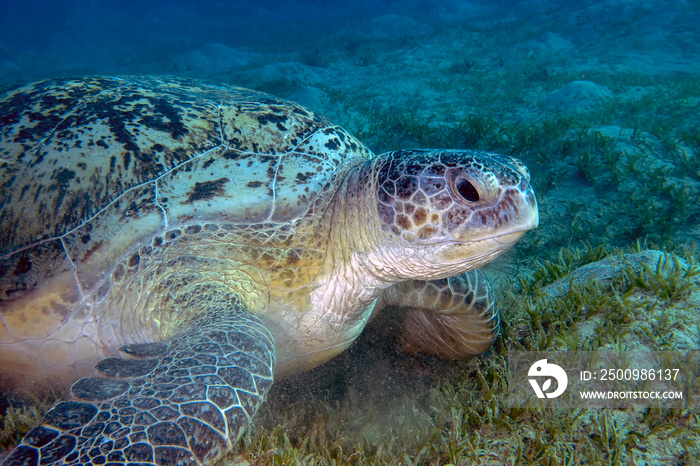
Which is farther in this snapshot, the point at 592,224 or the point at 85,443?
the point at 592,224

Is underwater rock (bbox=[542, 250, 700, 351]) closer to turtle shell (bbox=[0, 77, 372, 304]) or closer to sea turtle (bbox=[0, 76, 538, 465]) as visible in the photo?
sea turtle (bbox=[0, 76, 538, 465])

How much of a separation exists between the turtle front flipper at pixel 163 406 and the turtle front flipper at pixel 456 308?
110cm

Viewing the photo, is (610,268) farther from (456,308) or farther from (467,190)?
(467,190)

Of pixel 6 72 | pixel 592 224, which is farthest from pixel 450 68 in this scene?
pixel 6 72

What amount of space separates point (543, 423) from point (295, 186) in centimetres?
173

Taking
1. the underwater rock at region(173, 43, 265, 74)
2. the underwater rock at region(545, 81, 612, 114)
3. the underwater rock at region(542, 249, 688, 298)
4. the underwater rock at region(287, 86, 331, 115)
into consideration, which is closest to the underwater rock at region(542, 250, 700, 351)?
the underwater rock at region(542, 249, 688, 298)

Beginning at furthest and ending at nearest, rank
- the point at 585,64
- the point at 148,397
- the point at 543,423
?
the point at 585,64, the point at 543,423, the point at 148,397

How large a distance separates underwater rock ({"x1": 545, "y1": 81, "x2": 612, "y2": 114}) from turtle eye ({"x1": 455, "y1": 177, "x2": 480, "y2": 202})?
5.95m

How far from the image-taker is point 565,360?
1.81 metres

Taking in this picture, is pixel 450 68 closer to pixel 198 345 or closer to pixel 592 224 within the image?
pixel 592 224

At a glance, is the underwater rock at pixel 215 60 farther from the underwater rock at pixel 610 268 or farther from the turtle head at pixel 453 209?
the underwater rock at pixel 610 268

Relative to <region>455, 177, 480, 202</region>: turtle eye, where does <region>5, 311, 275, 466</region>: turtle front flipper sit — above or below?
below

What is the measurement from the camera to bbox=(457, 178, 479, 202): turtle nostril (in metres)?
1.57

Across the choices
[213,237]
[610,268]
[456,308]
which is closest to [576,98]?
[610,268]
